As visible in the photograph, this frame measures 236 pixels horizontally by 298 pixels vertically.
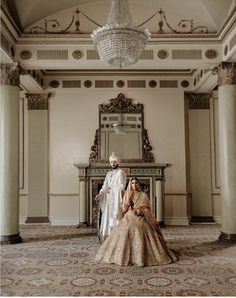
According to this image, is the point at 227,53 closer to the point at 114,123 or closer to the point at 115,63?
the point at 115,63

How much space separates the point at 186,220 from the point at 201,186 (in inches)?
39.9

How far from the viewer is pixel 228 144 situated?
22.4 feet

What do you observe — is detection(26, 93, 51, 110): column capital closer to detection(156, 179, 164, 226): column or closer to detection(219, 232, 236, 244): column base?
detection(156, 179, 164, 226): column

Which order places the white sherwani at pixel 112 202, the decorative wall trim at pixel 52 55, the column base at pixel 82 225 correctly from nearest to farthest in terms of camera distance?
the white sherwani at pixel 112 202 → the decorative wall trim at pixel 52 55 → the column base at pixel 82 225

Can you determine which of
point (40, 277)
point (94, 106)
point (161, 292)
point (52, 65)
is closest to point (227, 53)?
point (52, 65)

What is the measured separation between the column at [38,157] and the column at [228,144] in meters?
4.70

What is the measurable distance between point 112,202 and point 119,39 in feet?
9.74

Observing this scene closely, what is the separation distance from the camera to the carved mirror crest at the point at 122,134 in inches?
368

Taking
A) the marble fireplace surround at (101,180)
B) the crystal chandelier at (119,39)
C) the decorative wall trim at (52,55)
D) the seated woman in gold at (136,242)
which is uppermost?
the decorative wall trim at (52,55)

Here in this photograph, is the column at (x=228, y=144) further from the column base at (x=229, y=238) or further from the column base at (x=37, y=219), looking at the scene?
the column base at (x=37, y=219)

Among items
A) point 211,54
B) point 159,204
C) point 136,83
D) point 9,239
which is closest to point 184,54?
point 211,54

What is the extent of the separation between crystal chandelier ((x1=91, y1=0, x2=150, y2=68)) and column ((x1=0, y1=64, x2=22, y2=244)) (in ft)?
9.44

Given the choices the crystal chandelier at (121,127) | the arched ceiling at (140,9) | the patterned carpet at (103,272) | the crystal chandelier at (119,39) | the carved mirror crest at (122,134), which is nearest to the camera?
the patterned carpet at (103,272)

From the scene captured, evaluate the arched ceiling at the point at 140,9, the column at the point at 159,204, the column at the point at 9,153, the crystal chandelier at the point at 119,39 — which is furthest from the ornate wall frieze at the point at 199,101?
the crystal chandelier at the point at 119,39
